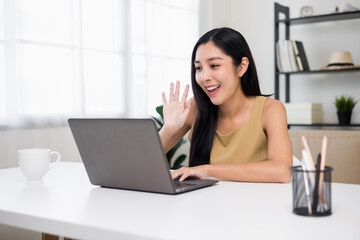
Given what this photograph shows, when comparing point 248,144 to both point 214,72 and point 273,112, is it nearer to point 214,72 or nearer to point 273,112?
point 273,112

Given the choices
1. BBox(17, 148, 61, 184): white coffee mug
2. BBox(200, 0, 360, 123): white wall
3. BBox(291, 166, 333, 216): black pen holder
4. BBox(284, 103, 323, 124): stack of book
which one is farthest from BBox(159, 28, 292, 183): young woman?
BBox(200, 0, 360, 123): white wall

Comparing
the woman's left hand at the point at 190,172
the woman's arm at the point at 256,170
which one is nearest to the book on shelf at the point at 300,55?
the woman's arm at the point at 256,170

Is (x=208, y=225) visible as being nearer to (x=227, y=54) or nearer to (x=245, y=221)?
(x=245, y=221)

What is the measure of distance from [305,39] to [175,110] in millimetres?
2410

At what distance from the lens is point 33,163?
4.25ft

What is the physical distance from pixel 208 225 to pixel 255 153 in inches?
38.2

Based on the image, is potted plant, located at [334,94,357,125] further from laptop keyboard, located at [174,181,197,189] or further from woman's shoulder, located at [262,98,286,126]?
laptop keyboard, located at [174,181,197,189]

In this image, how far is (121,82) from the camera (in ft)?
10.1

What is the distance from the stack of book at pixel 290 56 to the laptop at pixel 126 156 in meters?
2.49

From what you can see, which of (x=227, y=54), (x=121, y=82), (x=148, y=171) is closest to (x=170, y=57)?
(x=121, y=82)

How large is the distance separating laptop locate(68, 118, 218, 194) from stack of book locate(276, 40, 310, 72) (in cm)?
249

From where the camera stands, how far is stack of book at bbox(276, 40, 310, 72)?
3.52 meters

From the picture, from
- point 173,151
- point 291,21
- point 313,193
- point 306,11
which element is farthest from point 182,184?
point 306,11

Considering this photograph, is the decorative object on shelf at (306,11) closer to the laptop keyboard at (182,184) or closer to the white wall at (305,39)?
the white wall at (305,39)
